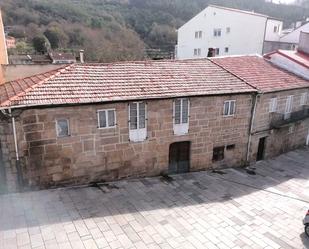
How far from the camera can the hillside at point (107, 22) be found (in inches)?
1828

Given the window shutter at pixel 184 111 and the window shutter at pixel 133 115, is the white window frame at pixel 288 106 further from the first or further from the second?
the window shutter at pixel 133 115

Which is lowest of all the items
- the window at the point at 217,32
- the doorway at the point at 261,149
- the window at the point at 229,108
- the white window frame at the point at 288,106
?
the doorway at the point at 261,149

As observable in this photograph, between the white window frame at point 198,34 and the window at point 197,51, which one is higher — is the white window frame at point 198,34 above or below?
above

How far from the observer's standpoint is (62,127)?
12.9 metres

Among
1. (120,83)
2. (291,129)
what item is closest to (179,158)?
(120,83)

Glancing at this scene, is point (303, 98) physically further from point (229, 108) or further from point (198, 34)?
point (198, 34)

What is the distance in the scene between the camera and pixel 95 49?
44406 mm

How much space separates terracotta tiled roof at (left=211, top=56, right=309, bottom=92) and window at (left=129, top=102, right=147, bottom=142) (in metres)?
6.99

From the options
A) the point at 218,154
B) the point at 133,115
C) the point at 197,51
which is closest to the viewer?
the point at 133,115

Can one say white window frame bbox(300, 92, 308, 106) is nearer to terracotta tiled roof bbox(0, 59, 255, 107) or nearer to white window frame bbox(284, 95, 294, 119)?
white window frame bbox(284, 95, 294, 119)

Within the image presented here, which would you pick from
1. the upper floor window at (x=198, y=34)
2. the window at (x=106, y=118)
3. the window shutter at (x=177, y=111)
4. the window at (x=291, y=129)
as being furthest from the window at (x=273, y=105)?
the upper floor window at (x=198, y=34)

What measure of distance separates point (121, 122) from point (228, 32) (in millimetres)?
30302

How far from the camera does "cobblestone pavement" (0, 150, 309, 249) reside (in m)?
10.6

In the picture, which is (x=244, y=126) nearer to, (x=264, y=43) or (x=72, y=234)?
(x=72, y=234)
